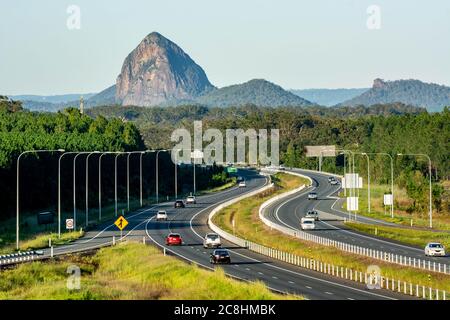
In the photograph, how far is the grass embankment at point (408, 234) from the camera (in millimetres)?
86300

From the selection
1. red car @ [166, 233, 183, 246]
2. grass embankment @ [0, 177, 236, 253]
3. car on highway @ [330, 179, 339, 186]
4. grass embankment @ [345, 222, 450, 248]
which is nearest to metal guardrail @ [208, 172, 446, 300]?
red car @ [166, 233, 183, 246]

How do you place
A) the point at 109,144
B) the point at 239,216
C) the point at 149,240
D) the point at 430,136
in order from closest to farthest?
1. the point at 149,240
2. the point at 239,216
3. the point at 109,144
4. the point at 430,136

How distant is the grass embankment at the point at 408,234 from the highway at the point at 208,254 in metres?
14.5

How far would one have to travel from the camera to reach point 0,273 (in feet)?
200

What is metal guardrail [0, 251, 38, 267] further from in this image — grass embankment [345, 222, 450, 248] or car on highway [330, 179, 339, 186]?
car on highway [330, 179, 339, 186]

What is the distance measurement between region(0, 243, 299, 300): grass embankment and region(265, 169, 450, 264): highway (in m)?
17.5

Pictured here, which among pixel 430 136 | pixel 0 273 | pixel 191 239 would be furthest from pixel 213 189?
pixel 0 273

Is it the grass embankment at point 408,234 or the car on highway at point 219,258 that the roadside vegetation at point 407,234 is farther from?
the car on highway at point 219,258

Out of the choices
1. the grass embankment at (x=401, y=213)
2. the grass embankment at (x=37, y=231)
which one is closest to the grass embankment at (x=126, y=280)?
the grass embankment at (x=37, y=231)

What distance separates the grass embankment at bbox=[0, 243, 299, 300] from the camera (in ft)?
143

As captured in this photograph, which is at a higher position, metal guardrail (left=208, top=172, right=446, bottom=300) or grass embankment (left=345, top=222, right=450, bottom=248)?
metal guardrail (left=208, top=172, right=446, bottom=300)

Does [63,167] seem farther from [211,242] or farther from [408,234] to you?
[211,242]

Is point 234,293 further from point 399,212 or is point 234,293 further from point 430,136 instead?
point 430,136

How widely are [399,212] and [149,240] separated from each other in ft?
176
